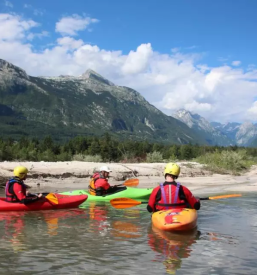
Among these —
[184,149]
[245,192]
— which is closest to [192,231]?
[245,192]

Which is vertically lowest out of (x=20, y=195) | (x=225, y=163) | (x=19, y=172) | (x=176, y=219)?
(x=176, y=219)

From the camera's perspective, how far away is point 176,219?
772 centimetres

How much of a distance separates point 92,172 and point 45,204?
940 centimetres

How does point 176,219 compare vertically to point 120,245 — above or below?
above

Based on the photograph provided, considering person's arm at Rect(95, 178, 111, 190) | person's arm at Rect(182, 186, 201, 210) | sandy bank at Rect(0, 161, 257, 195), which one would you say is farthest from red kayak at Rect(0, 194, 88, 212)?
sandy bank at Rect(0, 161, 257, 195)

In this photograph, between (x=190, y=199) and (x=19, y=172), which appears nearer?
(x=190, y=199)

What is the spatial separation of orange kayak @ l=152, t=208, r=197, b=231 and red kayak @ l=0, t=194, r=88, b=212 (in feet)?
15.0

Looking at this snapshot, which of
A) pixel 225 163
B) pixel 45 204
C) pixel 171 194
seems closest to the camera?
pixel 171 194

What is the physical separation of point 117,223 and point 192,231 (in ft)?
7.33

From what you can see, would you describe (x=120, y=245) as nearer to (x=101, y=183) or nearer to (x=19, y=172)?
(x=19, y=172)

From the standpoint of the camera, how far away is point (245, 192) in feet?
54.6

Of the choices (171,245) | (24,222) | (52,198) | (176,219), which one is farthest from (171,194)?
(52,198)

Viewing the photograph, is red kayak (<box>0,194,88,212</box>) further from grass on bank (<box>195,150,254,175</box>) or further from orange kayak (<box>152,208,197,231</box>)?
grass on bank (<box>195,150,254,175</box>)

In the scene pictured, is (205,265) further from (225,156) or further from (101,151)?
(101,151)
